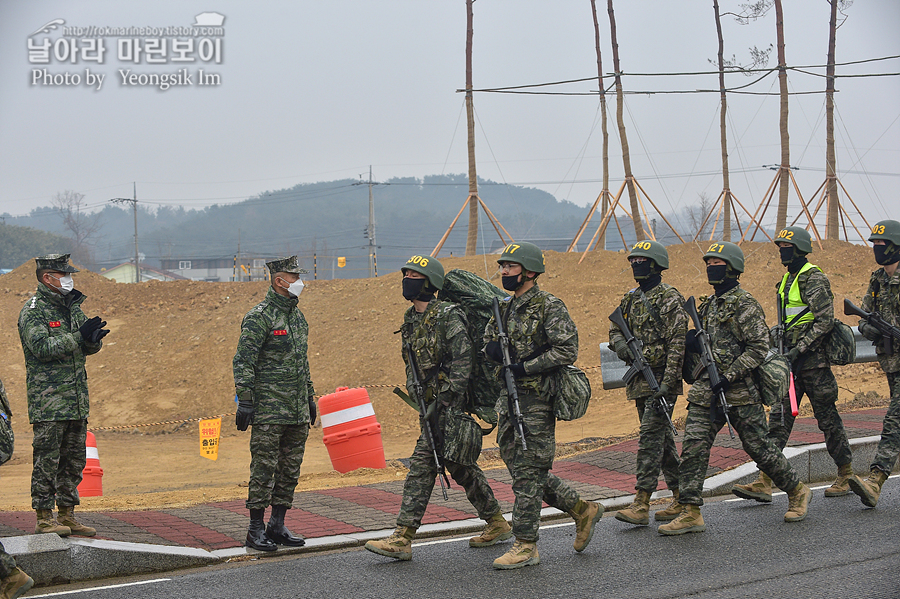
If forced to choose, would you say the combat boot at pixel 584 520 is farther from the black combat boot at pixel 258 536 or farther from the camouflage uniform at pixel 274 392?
the black combat boot at pixel 258 536

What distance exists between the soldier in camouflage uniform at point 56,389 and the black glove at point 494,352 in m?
3.12

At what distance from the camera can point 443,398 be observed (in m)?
6.11

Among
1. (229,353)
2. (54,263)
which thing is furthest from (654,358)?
(229,353)

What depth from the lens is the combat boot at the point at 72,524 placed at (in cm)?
651

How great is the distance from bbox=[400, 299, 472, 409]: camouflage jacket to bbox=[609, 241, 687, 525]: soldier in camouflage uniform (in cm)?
162

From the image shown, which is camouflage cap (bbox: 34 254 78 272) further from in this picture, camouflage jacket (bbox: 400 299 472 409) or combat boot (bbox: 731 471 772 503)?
combat boot (bbox: 731 471 772 503)

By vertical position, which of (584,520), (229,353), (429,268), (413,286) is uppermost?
(429,268)

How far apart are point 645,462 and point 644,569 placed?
1367 millimetres

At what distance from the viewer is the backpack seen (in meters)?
6.34

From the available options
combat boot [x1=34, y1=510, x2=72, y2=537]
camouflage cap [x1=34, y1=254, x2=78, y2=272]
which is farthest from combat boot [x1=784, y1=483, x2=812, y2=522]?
camouflage cap [x1=34, y1=254, x2=78, y2=272]

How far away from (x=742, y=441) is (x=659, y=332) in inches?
42.4

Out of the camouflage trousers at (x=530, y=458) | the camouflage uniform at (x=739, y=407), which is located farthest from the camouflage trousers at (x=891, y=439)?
the camouflage trousers at (x=530, y=458)

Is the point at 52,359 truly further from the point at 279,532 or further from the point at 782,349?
the point at 782,349

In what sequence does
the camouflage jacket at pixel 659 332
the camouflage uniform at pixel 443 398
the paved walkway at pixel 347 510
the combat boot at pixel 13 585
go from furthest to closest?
1. the paved walkway at pixel 347 510
2. the camouflage jacket at pixel 659 332
3. the camouflage uniform at pixel 443 398
4. the combat boot at pixel 13 585
